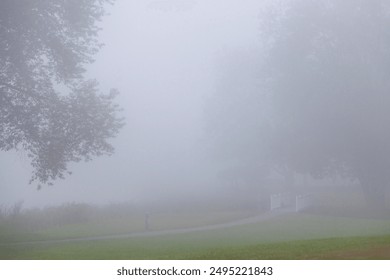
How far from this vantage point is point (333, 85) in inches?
720

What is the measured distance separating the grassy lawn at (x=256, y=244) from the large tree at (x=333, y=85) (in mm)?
3310

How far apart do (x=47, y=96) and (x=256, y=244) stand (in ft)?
18.9

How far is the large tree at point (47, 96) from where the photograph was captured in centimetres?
1441

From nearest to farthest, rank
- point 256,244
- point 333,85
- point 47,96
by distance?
point 256,244 → point 47,96 → point 333,85

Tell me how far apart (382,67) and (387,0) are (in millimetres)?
2185

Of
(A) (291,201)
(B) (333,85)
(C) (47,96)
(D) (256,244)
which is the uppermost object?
(B) (333,85)

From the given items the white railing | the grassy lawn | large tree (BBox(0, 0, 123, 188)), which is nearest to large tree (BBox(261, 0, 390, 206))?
the white railing

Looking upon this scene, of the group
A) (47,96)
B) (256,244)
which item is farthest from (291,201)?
(47,96)

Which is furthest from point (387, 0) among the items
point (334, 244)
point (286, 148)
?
point (334, 244)

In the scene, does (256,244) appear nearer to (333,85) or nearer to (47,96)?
(47,96)

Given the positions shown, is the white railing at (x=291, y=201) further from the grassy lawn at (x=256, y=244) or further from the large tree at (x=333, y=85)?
the large tree at (x=333, y=85)

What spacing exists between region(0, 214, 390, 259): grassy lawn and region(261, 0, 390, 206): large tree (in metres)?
3.31
